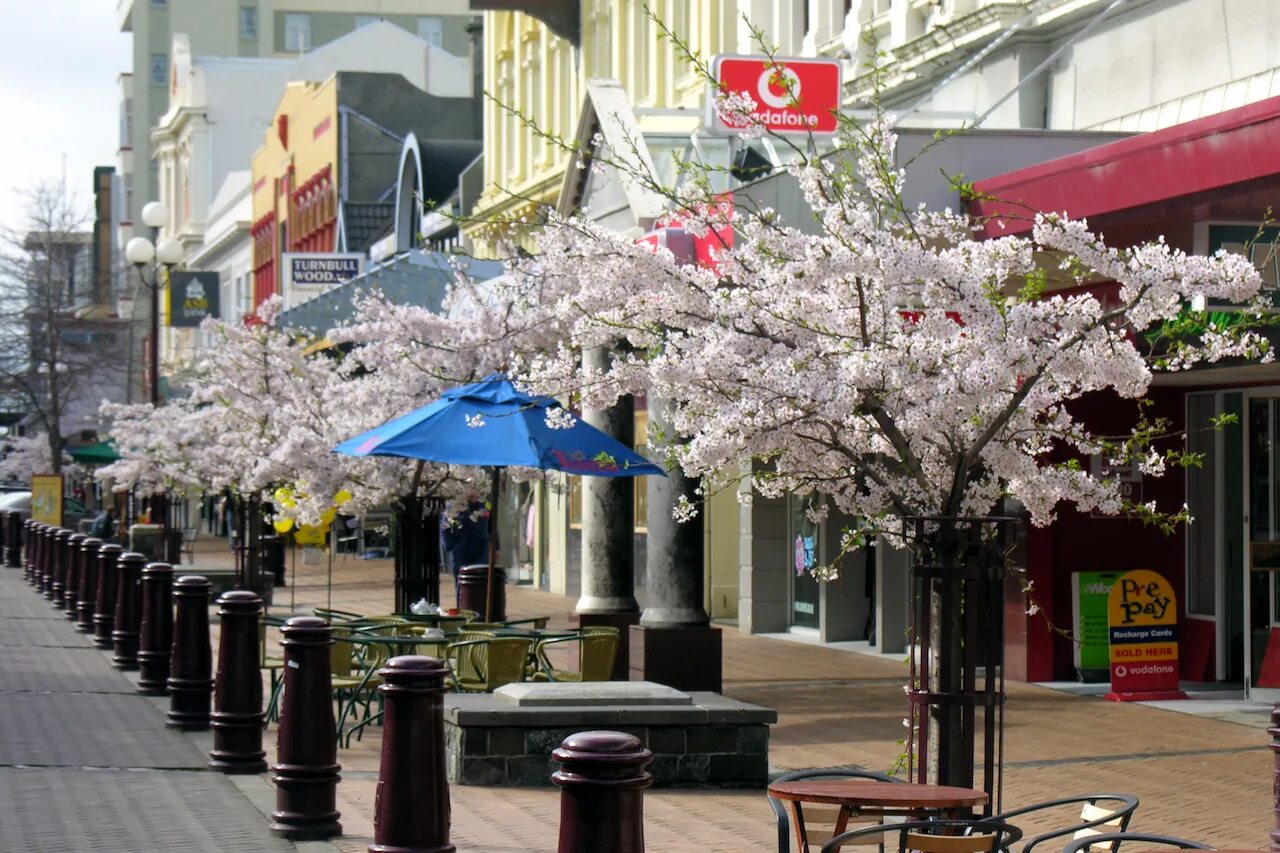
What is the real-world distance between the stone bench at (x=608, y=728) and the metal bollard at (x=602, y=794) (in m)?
5.17

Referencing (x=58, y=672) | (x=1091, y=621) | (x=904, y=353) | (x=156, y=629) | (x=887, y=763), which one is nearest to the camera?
(x=904, y=353)

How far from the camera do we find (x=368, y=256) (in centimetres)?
5212

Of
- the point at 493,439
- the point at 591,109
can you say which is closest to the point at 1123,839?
the point at 493,439

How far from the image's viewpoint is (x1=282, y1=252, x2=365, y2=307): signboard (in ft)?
160

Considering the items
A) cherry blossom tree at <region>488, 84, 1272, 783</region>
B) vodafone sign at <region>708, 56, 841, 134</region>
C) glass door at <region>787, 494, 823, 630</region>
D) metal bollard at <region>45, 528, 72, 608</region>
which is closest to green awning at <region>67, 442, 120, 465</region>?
metal bollard at <region>45, 528, 72, 608</region>

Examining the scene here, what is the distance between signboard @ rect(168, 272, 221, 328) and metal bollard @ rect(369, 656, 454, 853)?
51.3 meters

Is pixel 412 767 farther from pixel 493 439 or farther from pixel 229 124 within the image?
pixel 229 124

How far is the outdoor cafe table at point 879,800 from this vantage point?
6918 mm

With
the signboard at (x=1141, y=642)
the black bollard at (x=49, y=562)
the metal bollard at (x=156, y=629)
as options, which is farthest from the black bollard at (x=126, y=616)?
the black bollard at (x=49, y=562)

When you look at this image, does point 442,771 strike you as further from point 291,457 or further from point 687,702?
point 291,457

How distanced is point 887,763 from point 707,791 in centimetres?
146

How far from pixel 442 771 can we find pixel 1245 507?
33.2 ft

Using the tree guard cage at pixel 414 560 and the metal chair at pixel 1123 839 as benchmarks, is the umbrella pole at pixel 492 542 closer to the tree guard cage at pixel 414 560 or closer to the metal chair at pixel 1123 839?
the tree guard cage at pixel 414 560

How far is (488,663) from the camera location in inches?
528
